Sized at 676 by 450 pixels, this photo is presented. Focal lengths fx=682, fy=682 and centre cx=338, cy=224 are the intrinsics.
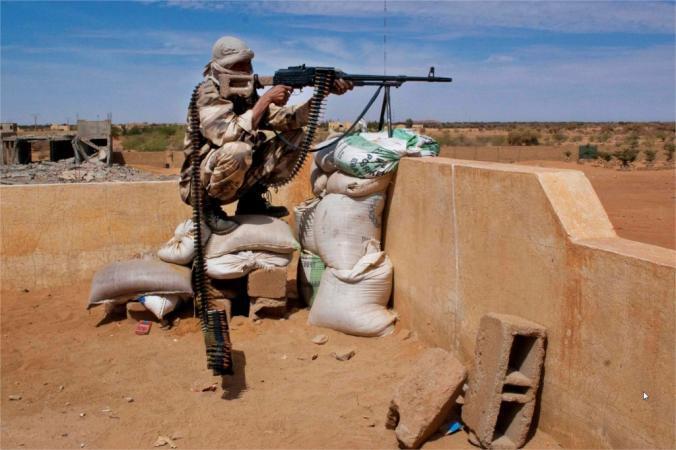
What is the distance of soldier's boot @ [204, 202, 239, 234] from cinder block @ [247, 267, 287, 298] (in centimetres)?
40

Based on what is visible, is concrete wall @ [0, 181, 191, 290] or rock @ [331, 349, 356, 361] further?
concrete wall @ [0, 181, 191, 290]

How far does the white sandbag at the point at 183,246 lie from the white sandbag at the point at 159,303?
12.2 inches

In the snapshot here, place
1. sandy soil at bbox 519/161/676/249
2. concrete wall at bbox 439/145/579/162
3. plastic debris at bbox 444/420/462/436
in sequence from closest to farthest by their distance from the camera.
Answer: plastic debris at bbox 444/420/462/436 < sandy soil at bbox 519/161/676/249 < concrete wall at bbox 439/145/579/162

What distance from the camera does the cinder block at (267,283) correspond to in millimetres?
5363

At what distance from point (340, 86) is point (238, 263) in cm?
160

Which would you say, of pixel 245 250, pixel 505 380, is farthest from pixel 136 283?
pixel 505 380

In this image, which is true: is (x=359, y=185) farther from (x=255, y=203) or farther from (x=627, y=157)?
(x=627, y=157)

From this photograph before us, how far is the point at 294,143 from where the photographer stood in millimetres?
5555

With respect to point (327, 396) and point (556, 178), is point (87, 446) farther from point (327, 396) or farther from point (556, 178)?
point (556, 178)

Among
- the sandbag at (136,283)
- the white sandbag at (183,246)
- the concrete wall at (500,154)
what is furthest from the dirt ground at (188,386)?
the concrete wall at (500,154)

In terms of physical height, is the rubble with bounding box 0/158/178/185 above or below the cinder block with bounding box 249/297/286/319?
above

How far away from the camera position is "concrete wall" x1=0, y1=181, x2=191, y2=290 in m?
6.19

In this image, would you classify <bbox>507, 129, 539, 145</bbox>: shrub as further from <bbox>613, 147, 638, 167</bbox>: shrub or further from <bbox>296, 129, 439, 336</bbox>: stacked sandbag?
<bbox>296, 129, 439, 336</bbox>: stacked sandbag

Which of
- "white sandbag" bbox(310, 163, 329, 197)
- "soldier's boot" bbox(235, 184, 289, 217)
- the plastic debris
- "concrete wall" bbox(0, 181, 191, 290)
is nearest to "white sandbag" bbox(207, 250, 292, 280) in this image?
"soldier's boot" bbox(235, 184, 289, 217)
